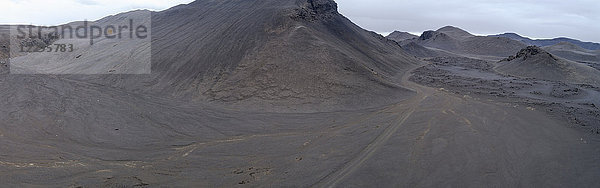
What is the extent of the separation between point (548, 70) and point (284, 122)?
2221cm

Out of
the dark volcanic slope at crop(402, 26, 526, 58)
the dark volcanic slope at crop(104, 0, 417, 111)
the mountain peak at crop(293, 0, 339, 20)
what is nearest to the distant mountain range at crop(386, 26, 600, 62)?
the dark volcanic slope at crop(402, 26, 526, 58)

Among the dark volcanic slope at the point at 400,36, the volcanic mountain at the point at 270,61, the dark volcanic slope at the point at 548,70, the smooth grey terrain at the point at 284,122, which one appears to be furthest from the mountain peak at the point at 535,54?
the dark volcanic slope at the point at 400,36

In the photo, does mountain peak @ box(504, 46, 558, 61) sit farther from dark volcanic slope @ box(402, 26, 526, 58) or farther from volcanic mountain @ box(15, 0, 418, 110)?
dark volcanic slope @ box(402, 26, 526, 58)

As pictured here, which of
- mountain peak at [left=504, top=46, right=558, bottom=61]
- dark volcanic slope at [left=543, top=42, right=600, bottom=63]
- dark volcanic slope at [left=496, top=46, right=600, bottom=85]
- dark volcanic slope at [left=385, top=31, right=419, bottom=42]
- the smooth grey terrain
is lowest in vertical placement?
the smooth grey terrain

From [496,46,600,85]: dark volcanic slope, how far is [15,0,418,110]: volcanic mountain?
9.04 metres

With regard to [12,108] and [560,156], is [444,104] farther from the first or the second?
[12,108]

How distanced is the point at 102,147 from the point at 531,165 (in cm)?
1138

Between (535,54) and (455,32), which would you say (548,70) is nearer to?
(535,54)

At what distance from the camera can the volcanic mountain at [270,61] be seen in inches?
663

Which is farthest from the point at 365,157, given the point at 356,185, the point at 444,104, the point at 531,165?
the point at 444,104

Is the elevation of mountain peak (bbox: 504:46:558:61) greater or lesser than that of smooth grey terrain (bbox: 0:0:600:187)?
greater

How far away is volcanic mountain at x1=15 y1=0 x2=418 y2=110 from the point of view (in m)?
16.8

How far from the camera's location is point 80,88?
1780 cm

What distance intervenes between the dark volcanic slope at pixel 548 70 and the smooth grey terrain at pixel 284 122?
178 inches
